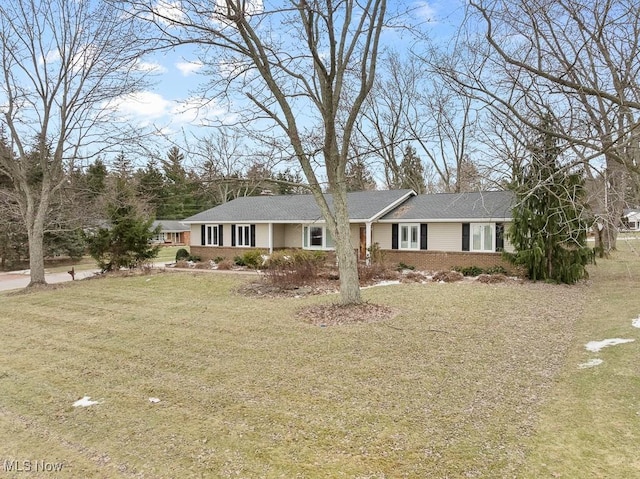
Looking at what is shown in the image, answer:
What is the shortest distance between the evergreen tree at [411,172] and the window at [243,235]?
1552 cm

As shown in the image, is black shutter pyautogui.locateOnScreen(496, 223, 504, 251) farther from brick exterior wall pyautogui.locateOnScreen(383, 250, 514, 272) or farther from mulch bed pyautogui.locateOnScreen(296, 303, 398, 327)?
mulch bed pyautogui.locateOnScreen(296, 303, 398, 327)

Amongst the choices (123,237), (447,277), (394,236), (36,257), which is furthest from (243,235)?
(447,277)

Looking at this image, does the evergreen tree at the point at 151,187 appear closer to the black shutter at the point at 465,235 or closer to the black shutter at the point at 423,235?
the black shutter at the point at 423,235

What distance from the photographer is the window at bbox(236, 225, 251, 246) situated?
2402cm

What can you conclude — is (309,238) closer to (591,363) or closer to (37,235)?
(37,235)

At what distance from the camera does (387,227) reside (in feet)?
68.3

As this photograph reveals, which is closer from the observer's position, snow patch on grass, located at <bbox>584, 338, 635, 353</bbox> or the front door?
snow patch on grass, located at <bbox>584, 338, 635, 353</bbox>

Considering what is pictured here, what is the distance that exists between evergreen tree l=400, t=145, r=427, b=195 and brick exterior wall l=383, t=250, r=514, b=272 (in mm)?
14920

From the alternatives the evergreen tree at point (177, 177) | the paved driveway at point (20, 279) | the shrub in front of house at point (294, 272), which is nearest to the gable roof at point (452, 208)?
the shrub in front of house at point (294, 272)

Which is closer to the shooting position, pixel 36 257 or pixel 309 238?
pixel 36 257

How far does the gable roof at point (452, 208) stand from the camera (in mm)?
18125

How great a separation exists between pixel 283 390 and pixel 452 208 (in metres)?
16.1

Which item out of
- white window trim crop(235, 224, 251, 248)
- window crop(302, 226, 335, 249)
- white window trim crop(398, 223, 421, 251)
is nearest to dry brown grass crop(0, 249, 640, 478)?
white window trim crop(398, 223, 421, 251)

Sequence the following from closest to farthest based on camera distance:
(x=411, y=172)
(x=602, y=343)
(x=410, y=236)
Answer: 1. (x=602, y=343)
2. (x=410, y=236)
3. (x=411, y=172)
